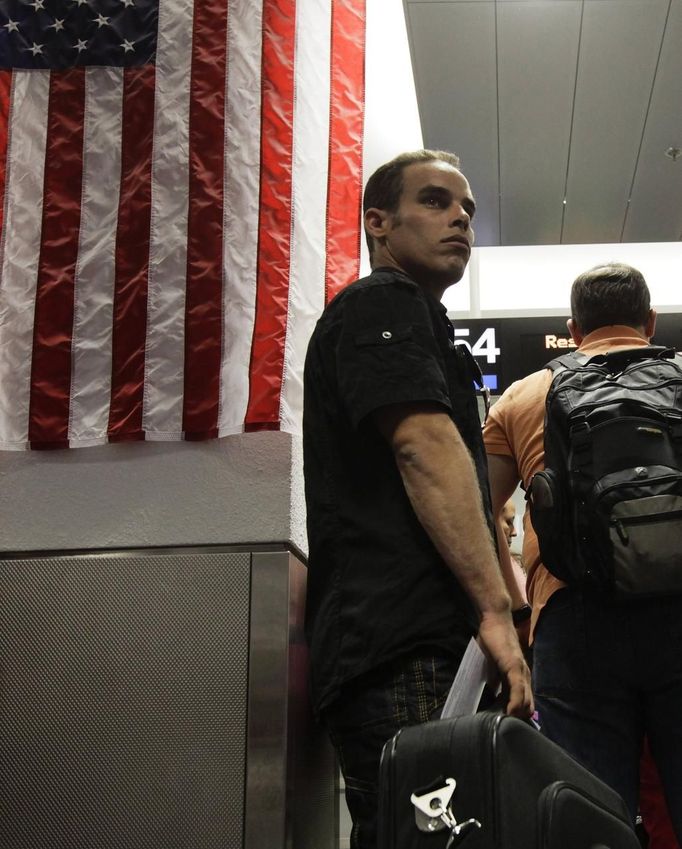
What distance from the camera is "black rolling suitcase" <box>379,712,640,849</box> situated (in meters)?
1.07

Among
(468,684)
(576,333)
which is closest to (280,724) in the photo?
(468,684)

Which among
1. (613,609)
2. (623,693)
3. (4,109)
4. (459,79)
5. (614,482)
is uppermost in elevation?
(459,79)

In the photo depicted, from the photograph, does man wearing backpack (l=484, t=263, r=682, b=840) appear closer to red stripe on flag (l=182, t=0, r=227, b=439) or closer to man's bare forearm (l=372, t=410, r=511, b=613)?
man's bare forearm (l=372, t=410, r=511, b=613)

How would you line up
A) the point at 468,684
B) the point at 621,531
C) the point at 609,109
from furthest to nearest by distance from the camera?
1. the point at 609,109
2. the point at 621,531
3. the point at 468,684

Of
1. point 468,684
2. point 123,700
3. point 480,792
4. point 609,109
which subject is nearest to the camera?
point 480,792

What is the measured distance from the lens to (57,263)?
237cm

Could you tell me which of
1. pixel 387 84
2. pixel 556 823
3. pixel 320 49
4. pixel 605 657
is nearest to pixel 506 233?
pixel 387 84

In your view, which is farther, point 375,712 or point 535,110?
point 535,110

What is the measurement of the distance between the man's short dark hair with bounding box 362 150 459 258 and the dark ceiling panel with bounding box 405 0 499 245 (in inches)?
166

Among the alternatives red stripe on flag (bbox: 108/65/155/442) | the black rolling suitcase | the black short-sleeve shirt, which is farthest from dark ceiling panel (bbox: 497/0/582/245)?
the black rolling suitcase

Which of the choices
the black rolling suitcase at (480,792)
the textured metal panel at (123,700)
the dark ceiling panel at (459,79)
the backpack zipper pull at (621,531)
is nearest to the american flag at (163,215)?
the textured metal panel at (123,700)

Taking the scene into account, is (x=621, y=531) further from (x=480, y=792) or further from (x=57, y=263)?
(x=57, y=263)

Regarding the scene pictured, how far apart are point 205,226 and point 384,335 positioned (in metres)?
0.97

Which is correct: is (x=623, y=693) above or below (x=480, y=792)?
below
